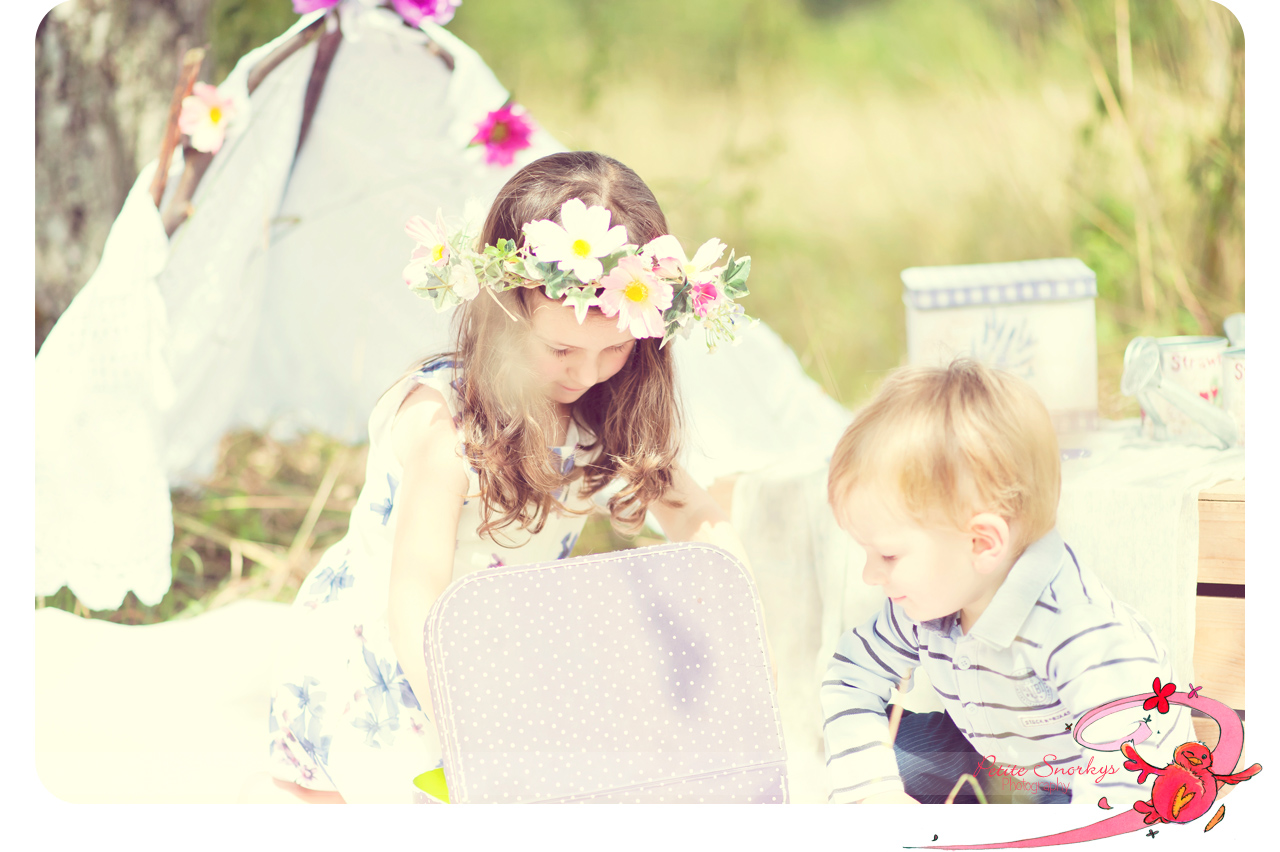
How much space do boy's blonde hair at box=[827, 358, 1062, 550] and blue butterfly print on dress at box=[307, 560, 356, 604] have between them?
628mm

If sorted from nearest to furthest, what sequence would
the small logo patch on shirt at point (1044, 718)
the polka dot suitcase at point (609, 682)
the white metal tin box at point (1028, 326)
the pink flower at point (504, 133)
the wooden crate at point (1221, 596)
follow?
the polka dot suitcase at point (609, 682), the small logo patch on shirt at point (1044, 718), the wooden crate at point (1221, 596), the white metal tin box at point (1028, 326), the pink flower at point (504, 133)

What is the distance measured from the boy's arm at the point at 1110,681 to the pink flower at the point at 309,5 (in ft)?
4.17

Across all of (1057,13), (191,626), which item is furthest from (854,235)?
(191,626)

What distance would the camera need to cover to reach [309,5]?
1.48 metres

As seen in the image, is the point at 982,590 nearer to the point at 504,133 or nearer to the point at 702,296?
the point at 702,296

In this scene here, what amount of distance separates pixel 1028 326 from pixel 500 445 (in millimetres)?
775

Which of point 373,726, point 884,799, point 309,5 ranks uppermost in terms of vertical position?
point 309,5

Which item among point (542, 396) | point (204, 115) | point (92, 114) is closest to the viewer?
point (542, 396)

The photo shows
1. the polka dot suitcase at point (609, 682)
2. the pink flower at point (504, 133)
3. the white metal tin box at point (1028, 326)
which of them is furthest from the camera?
the pink flower at point (504, 133)

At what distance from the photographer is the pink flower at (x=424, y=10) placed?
1.50 meters

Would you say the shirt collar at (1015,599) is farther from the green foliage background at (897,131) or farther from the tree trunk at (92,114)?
the tree trunk at (92,114)

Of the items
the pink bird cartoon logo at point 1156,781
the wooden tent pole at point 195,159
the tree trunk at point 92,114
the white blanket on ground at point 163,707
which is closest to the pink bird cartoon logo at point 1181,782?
the pink bird cartoon logo at point 1156,781

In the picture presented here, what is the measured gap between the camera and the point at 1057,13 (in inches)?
62.9

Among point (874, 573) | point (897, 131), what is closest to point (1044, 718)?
point (874, 573)
